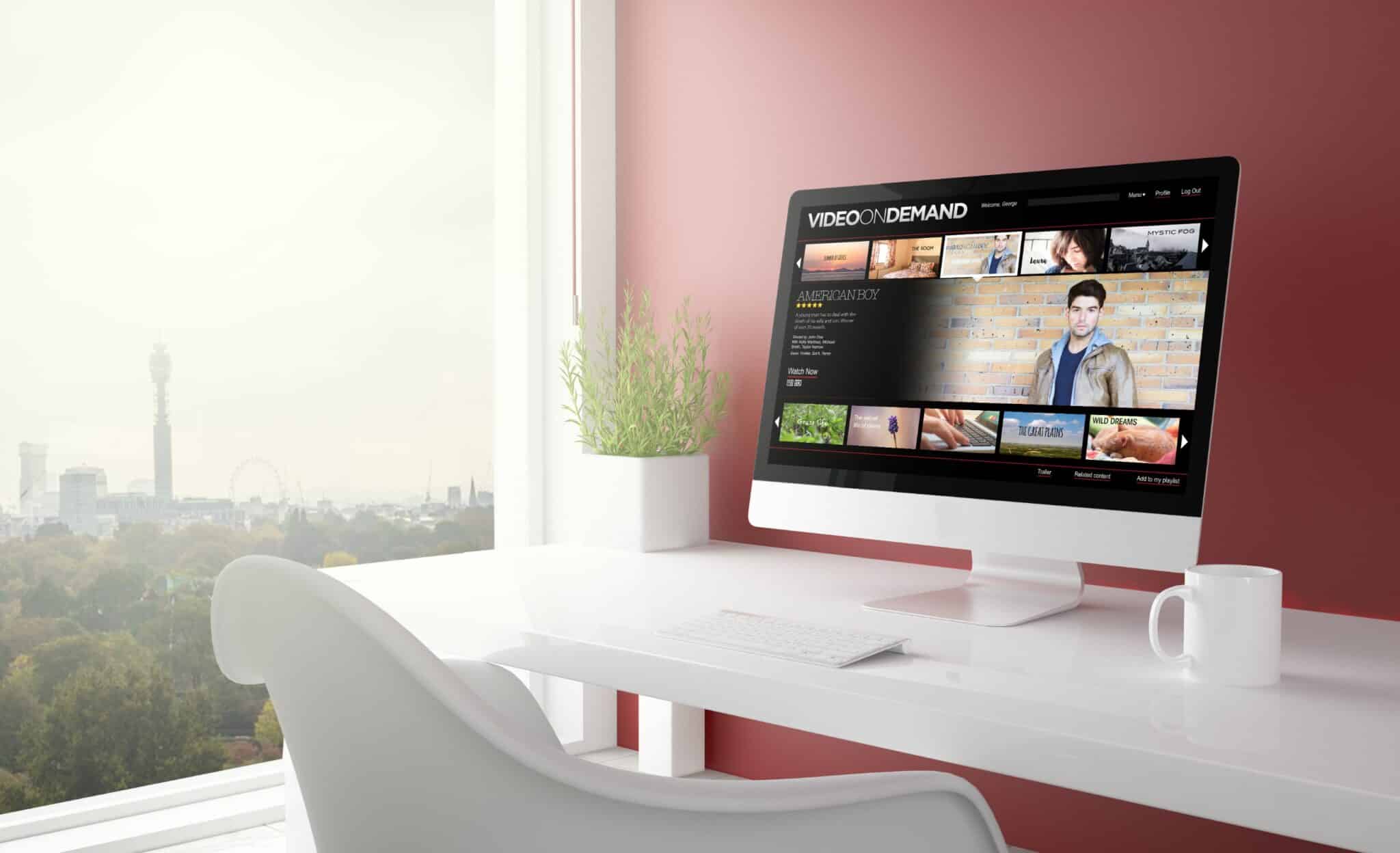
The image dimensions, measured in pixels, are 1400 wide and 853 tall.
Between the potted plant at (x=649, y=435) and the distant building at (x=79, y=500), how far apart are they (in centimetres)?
93

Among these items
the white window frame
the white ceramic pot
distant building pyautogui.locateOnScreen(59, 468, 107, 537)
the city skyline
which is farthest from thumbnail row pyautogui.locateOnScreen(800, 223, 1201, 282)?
distant building pyautogui.locateOnScreen(59, 468, 107, 537)

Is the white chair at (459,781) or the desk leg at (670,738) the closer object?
the white chair at (459,781)

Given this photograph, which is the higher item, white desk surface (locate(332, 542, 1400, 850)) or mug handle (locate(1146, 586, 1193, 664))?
mug handle (locate(1146, 586, 1193, 664))

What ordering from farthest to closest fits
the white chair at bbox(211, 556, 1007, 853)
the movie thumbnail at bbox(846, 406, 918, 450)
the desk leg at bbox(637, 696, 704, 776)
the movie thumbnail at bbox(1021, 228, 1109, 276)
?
the desk leg at bbox(637, 696, 704, 776), the movie thumbnail at bbox(846, 406, 918, 450), the movie thumbnail at bbox(1021, 228, 1109, 276), the white chair at bbox(211, 556, 1007, 853)

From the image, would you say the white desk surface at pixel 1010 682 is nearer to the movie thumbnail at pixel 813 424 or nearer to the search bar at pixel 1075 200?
the movie thumbnail at pixel 813 424

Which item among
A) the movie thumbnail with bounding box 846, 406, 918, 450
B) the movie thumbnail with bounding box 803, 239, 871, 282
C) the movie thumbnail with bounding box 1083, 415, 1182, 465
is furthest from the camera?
the movie thumbnail with bounding box 803, 239, 871, 282

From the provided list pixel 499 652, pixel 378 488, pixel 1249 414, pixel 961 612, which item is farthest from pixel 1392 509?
pixel 378 488

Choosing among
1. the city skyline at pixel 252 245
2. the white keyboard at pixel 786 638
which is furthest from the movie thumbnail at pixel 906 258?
the city skyline at pixel 252 245

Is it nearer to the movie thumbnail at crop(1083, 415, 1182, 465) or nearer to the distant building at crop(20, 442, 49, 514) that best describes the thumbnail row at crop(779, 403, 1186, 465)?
the movie thumbnail at crop(1083, 415, 1182, 465)

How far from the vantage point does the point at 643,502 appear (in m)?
2.14

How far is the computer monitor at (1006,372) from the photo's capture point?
1.48 meters

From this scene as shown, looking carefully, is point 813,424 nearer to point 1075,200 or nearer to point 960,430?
point 960,430

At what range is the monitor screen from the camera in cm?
148

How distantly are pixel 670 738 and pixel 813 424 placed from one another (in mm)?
1013
